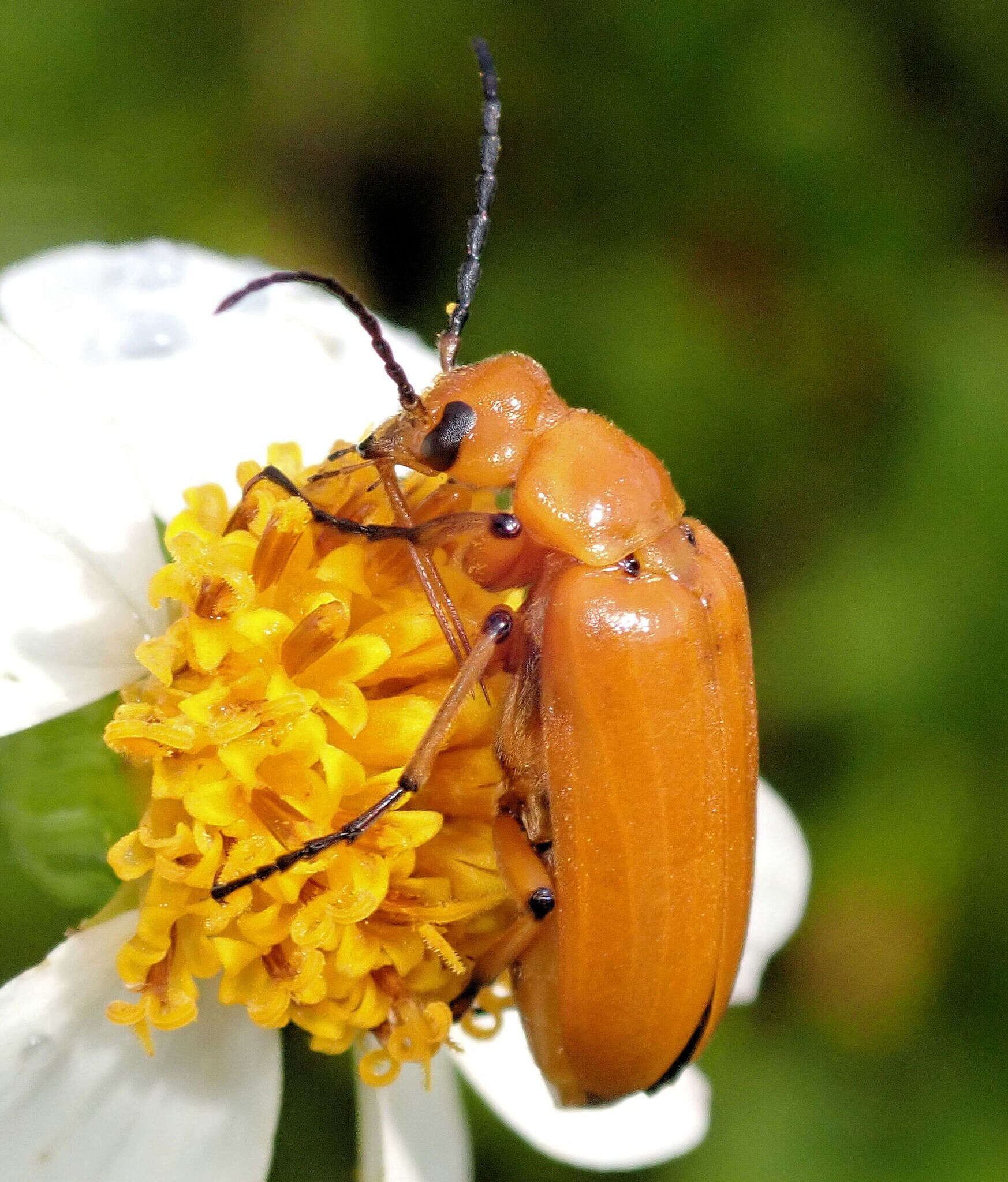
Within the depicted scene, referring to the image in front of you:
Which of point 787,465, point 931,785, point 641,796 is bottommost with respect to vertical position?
point 931,785

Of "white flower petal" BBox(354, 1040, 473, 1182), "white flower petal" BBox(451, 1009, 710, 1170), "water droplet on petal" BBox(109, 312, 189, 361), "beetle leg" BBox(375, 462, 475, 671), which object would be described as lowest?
"white flower petal" BBox(451, 1009, 710, 1170)

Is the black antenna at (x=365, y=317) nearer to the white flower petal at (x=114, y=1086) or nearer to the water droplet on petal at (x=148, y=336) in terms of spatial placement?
the water droplet on petal at (x=148, y=336)

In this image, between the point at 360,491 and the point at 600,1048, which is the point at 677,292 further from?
the point at 600,1048

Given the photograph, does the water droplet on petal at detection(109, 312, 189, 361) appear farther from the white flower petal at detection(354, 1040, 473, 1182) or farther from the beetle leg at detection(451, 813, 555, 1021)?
the white flower petal at detection(354, 1040, 473, 1182)

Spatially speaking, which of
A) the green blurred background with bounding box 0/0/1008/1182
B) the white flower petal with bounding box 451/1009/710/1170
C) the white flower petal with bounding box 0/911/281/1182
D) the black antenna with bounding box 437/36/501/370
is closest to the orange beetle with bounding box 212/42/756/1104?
the black antenna with bounding box 437/36/501/370

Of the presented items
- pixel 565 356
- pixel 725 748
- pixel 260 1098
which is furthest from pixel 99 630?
pixel 565 356

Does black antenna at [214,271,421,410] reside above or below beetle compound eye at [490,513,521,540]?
above
